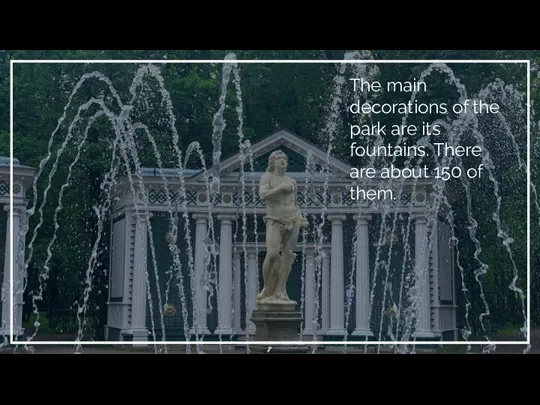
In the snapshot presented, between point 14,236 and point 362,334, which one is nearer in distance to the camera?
point 14,236

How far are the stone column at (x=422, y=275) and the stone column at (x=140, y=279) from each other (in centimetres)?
659

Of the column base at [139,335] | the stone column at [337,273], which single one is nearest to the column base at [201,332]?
the column base at [139,335]

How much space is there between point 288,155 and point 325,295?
3.58 meters

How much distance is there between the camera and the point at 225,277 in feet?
85.0

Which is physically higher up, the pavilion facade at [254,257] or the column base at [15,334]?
the pavilion facade at [254,257]

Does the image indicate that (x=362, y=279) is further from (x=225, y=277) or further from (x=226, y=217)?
(x=226, y=217)

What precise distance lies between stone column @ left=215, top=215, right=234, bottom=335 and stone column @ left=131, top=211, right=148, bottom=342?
1.83m

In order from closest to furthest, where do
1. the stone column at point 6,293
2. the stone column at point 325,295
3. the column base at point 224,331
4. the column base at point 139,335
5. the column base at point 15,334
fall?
the column base at point 15,334 → the stone column at point 6,293 → the column base at point 139,335 → the column base at point 224,331 → the stone column at point 325,295

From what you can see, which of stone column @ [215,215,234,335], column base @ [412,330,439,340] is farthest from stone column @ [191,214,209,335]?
column base @ [412,330,439,340]

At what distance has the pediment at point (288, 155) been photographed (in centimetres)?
2548

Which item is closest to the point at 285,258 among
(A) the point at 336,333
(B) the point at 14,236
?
(A) the point at 336,333

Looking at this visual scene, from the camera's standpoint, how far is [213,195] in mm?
26062

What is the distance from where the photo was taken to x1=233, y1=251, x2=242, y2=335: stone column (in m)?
25.8

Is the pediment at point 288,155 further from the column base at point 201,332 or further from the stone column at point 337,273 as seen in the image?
the column base at point 201,332
